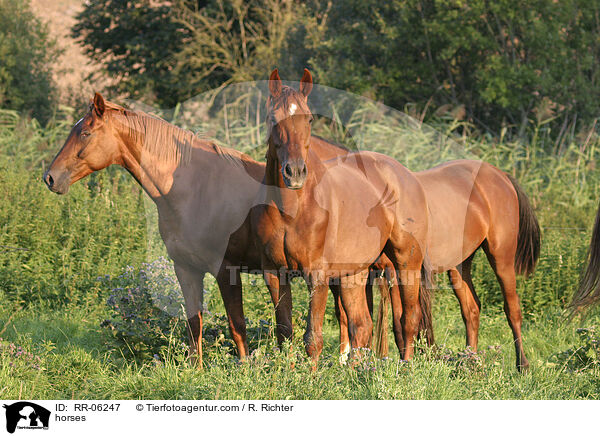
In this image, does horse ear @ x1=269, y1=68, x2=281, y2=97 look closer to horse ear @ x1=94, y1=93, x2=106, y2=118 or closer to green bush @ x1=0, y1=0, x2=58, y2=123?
horse ear @ x1=94, y1=93, x2=106, y2=118

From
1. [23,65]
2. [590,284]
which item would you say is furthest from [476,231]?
[23,65]

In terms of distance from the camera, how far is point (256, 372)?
392 centimetres

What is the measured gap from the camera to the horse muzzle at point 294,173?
147 inches

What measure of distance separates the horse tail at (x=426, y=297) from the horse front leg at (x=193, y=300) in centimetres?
177

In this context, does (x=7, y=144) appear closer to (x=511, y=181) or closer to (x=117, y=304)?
(x=117, y=304)

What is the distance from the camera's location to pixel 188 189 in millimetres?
4805

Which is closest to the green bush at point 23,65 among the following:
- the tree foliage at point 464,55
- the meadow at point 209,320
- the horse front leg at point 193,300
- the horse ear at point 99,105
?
the tree foliage at point 464,55

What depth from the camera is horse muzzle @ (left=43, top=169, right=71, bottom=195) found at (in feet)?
14.8

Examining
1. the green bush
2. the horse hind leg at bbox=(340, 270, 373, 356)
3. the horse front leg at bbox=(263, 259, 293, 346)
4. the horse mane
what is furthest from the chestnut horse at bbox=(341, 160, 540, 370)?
the green bush

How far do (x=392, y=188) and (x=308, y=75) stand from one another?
3.77 feet

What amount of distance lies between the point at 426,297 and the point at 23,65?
64.2 feet

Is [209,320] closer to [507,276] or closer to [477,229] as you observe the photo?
[477,229]

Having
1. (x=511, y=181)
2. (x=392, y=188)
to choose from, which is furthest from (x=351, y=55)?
(x=392, y=188)

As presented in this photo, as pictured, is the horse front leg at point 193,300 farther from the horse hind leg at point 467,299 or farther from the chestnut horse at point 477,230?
the horse hind leg at point 467,299
